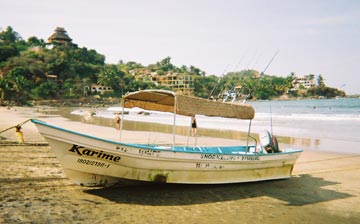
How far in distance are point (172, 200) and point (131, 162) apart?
51.0 inches

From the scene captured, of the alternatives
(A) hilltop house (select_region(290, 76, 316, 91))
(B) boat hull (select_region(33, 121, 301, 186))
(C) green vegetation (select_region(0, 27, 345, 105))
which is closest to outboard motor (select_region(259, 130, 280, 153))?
(B) boat hull (select_region(33, 121, 301, 186))

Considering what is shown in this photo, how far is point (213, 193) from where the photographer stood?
7750 millimetres

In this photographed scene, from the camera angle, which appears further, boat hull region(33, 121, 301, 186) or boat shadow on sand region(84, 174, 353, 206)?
boat shadow on sand region(84, 174, 353, 206)

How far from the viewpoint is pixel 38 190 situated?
710cm

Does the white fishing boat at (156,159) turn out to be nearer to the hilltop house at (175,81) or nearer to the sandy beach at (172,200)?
the sandy beach at (172,200)

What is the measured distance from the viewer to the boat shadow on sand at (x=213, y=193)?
23.1 feet

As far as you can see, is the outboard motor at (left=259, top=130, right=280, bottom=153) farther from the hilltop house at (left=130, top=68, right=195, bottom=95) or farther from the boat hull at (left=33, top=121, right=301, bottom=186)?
the hilltop house at (left=130, top=68, right=195, bottom=95)

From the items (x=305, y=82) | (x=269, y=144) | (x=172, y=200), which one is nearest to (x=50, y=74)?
(x=269, y=144)

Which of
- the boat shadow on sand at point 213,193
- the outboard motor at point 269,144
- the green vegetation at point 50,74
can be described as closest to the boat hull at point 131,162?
the boat shadow on sand at point 213,193

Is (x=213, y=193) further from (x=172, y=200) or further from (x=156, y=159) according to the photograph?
(x=156, y=159)

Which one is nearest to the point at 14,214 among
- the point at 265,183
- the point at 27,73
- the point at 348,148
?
the point at 265,183

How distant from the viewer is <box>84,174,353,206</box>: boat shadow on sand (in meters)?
7.05

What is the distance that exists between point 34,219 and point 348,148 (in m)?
14.9

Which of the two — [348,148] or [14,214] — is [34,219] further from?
[348,148]
